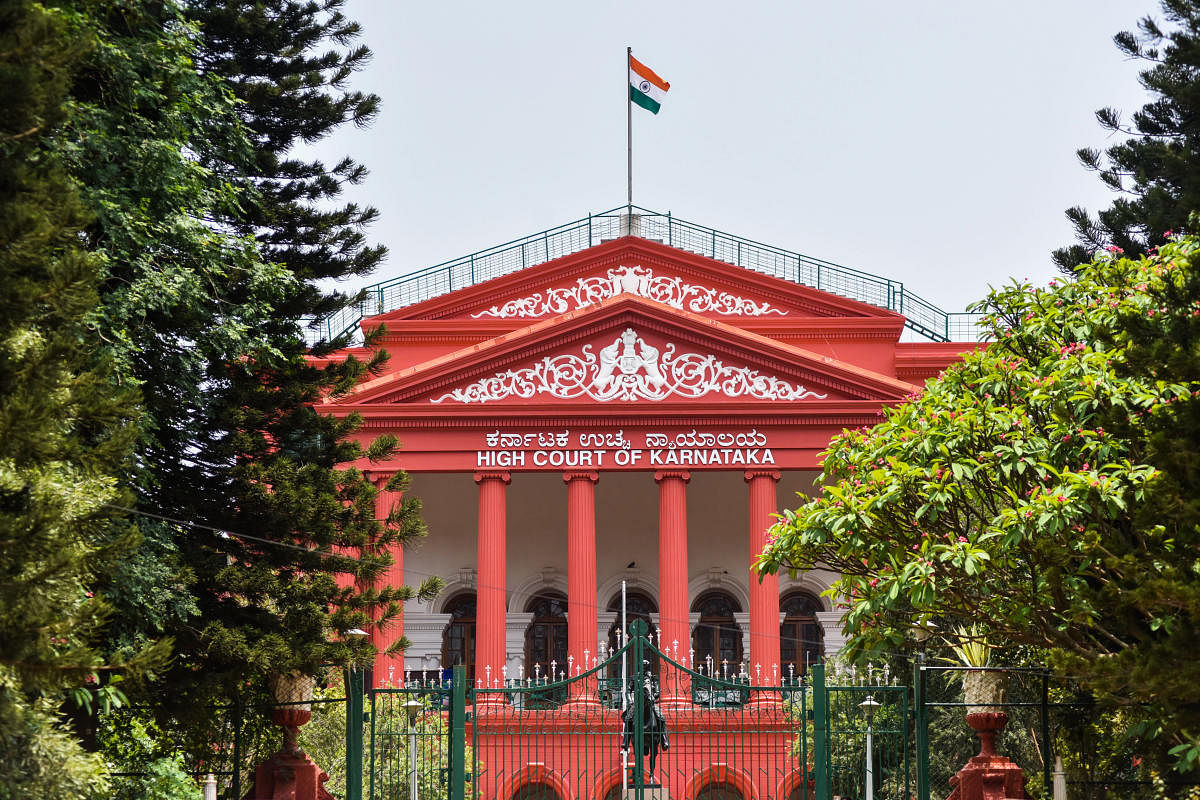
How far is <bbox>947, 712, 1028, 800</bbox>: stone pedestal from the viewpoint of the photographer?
43.4 ft

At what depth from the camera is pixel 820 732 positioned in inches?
526

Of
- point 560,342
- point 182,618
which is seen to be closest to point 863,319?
point 560,342

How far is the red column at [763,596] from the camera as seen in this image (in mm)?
21828

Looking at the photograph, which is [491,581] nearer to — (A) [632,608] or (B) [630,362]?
(B) [630,362]

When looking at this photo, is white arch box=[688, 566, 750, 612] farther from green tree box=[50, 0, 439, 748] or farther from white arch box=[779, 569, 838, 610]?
green tree box=[50, 0, 439, 748]

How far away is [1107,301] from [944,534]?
2.44 metres

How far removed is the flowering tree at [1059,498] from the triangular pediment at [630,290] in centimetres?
1307

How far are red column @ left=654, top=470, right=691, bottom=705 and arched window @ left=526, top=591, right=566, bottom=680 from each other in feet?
12.5

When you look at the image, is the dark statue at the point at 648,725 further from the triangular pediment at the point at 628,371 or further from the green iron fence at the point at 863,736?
the triangular pediment at the point at 628,371

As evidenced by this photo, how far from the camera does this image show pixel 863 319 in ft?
87.7

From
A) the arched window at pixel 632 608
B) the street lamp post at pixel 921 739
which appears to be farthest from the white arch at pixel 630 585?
the street lamp post at pixel 921 739

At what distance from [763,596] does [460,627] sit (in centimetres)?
707

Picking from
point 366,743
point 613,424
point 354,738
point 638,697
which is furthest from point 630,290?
point 354,738

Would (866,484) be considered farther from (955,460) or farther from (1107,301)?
(1107,301)
